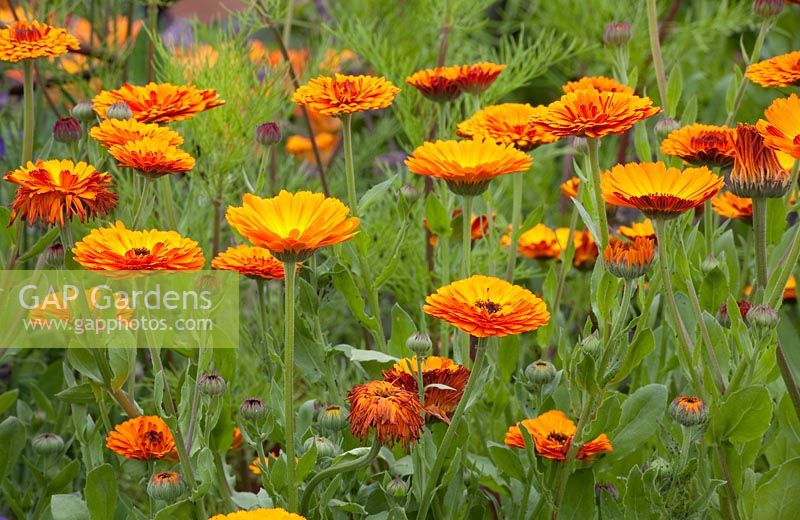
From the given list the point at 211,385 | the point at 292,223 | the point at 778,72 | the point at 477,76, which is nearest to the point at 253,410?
the point at 211,385

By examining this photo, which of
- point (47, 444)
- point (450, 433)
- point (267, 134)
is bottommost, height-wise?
point (47, 444)

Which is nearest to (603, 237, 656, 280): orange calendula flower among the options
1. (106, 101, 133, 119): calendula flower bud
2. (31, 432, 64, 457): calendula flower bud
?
(106, 101, 133, 119): calendula flower bud

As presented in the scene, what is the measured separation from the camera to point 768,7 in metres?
0.86

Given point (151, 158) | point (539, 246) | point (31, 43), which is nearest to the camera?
point (151, 158)

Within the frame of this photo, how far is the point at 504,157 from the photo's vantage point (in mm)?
717

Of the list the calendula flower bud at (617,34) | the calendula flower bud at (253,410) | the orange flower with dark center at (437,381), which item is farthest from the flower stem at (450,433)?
the calendula flower bud at (617,34)

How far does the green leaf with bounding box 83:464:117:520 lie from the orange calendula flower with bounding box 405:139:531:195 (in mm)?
284

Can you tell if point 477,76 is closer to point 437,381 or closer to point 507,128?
point 507,128

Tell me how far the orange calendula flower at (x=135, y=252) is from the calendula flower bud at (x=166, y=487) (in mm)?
137

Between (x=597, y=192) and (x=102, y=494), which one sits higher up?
(x=597, y=192)

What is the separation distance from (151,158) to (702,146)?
38 cm

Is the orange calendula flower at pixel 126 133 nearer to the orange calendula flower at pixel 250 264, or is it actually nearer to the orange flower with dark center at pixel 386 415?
the orange calendula flower at pixel 250 264

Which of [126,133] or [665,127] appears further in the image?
[665,127]

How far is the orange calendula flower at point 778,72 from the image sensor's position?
77 centimetres
